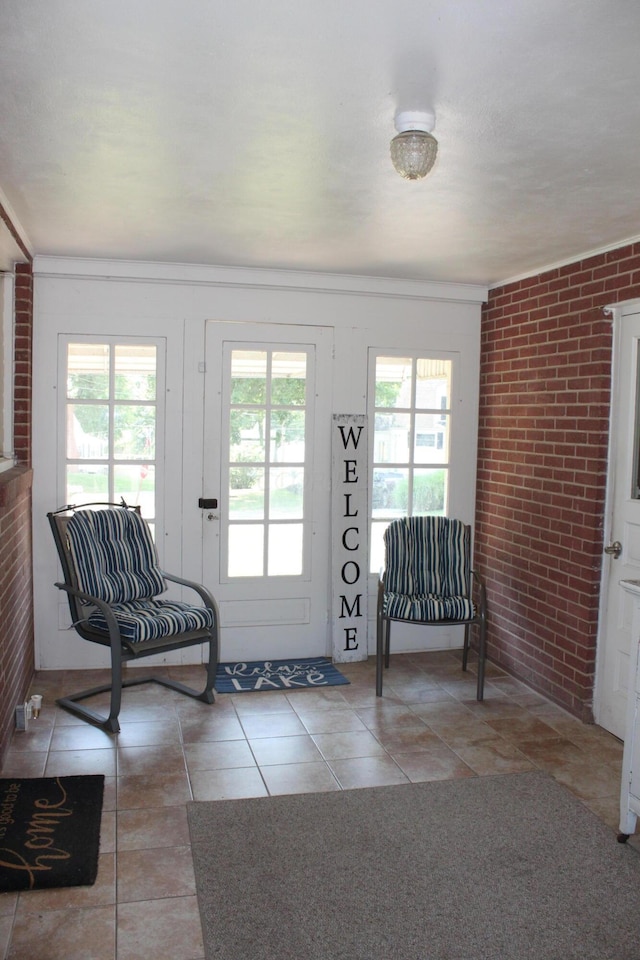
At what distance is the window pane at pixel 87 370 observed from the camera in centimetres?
481

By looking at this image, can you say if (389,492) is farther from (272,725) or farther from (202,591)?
(272,725)

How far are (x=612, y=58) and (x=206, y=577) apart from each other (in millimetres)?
3796

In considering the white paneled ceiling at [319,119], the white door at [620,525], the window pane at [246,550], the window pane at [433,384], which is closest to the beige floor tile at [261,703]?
the window pane at [246,550]

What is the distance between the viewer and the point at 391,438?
534 centimetres

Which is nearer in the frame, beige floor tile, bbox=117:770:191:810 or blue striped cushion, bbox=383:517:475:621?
beige floor tile, bbox=117:770:191:810

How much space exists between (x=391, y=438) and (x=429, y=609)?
1.28 meters

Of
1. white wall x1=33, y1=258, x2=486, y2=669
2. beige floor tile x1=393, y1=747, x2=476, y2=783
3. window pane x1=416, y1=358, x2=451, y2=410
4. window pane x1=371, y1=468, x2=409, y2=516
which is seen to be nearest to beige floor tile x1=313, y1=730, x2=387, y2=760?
beige floor tile x1=393, y1=747, x2=476, y2=783

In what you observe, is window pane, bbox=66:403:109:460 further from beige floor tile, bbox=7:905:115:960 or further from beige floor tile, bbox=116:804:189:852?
beige floor tile, bbox=7:905:115:960

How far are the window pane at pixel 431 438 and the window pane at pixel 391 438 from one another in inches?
2.9

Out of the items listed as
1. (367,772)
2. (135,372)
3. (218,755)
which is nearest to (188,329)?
(135,372)

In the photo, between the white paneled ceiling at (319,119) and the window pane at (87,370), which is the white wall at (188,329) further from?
the white paneled ceiling at (319,119)

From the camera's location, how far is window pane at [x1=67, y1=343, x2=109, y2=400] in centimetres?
481

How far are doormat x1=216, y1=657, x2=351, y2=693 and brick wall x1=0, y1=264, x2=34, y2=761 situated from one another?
3.66 ft

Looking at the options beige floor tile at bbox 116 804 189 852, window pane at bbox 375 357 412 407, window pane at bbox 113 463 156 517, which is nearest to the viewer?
beige floor tile at bbox 116 804 189 852
